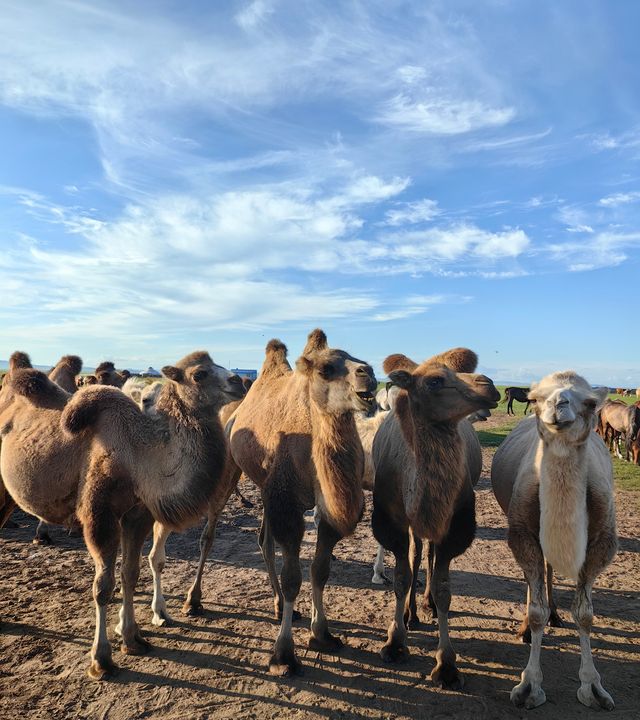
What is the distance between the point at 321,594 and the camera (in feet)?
16.3

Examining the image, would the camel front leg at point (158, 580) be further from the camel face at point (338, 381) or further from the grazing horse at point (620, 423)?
the grazing horse at point (620, 423)

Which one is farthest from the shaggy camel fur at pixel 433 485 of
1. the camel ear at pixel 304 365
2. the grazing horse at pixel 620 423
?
the grazing horse at pixel 620 423

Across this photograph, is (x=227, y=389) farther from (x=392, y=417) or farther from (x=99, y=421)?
(x=392, y=417)

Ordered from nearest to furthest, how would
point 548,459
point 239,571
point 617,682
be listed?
point 548,459 < point 617,682 < point 239,571

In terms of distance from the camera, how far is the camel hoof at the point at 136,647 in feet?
15.6

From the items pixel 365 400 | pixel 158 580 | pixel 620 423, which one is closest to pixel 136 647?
pixel 158 580

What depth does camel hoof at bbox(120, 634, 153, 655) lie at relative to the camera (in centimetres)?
476

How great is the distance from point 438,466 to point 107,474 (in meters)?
2.95

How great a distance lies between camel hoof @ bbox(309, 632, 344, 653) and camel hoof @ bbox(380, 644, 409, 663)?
45cm

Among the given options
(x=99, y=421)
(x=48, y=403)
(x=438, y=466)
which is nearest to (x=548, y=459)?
(x=438, y=466)

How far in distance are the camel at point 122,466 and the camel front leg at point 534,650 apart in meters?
2.91

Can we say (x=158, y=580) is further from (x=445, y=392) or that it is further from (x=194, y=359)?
(x=445, y=392)

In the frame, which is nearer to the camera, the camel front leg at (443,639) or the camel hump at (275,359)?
the camel front leg at (443,639)

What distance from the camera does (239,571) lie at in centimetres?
693
